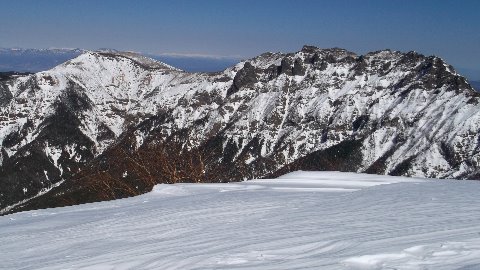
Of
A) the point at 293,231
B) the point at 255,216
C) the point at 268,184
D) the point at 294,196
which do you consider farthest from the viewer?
the point at 268,184

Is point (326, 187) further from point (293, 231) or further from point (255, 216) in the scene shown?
point (293, 231)

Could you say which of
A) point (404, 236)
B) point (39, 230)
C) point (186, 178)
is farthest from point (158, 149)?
point (404, 236)

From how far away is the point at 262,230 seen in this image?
9477 millimetres

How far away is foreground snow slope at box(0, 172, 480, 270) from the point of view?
711 centimetres

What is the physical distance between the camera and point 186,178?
81.7 ft

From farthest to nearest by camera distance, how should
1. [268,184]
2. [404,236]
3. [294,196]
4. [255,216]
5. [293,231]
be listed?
[268,184] < [294,196] < [255,216] < [293,231] < [404,236]

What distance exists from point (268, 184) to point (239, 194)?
235 centimetres

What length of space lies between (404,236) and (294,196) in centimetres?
543

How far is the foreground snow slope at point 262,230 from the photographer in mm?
7109

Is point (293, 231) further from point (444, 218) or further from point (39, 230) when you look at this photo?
point (39, 230)

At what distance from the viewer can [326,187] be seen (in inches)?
590

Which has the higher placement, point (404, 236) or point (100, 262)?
point (404, 236)

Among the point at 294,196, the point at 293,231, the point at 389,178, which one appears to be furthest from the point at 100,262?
the point at 389,178

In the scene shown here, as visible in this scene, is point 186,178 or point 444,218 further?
point 186,178
